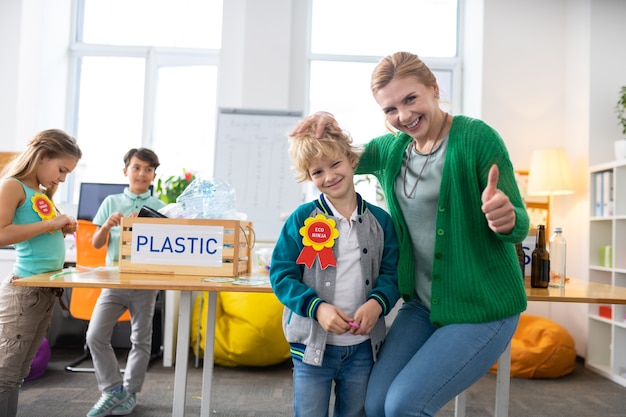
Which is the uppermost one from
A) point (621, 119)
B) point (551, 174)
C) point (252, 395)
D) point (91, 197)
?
point (621, 119)

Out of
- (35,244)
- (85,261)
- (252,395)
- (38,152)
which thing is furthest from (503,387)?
(85,261)

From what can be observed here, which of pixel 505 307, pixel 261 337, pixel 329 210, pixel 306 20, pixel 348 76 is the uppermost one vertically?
pixel 306 20

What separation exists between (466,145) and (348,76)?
11.9 feet

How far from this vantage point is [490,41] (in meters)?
4.27

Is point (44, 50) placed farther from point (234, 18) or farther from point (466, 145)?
point (466, 145)

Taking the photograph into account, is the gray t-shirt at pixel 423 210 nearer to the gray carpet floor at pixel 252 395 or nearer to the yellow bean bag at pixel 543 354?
the gray carpet floor at pixel 252 395

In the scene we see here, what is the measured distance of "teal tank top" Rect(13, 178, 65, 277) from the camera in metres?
1.91

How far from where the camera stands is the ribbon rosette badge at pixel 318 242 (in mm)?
1392

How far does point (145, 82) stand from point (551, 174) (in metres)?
3.42

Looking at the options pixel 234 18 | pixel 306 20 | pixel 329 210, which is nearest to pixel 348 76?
pixel 306 20

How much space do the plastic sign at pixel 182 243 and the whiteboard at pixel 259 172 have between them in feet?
6.10

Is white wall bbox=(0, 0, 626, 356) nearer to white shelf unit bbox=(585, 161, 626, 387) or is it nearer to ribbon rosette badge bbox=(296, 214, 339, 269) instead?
white shelf unit bbox=(585, 161, 626, 387)

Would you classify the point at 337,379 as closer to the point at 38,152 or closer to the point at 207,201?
the point at 207,201

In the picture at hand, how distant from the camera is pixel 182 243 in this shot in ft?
6.42
